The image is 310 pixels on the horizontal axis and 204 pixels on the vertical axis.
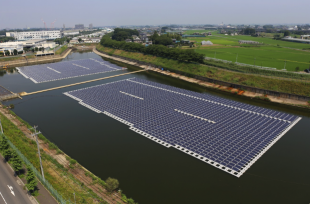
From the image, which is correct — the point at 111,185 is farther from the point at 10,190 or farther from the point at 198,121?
the point at 198,121

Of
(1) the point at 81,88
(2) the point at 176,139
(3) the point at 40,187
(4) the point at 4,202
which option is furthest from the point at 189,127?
(1) the point at 81,88

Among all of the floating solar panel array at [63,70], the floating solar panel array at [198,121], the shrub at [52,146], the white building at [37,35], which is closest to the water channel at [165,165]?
the shrub at [52,146]

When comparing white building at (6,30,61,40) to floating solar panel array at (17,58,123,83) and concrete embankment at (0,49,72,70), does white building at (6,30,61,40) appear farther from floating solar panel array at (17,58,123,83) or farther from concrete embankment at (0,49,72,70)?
floating solar panel array at (17,58,123,83)

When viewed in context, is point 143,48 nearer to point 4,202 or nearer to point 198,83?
point 198,83

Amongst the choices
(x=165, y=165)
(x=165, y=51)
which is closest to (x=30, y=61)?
(x=165, y=51)

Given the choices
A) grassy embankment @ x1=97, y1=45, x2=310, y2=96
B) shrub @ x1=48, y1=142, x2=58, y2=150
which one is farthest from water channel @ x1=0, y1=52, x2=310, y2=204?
grassy embankment @ x1=97, y1=45, x2=310, y2=96

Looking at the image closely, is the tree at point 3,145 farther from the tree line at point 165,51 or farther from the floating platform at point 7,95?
the tree line at point 165,51

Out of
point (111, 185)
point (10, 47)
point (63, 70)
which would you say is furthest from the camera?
point (10, 47)
